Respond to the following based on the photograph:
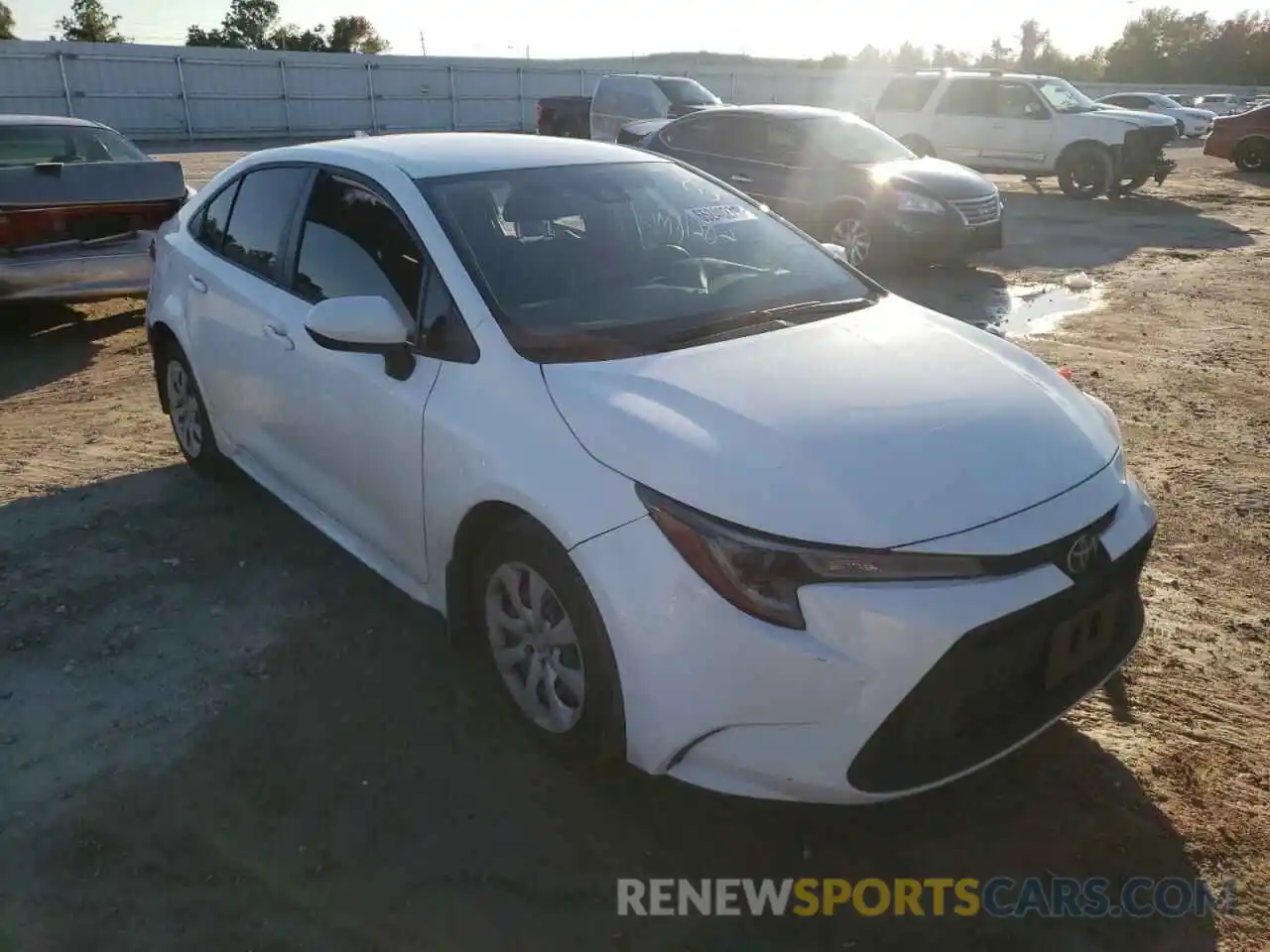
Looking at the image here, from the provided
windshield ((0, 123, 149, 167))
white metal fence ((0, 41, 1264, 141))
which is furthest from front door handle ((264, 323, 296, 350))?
white metal fence ((0, 41, 1264, 141))

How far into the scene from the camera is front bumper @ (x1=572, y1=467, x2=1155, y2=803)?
2.19 meters

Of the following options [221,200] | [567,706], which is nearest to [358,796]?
[567,706]

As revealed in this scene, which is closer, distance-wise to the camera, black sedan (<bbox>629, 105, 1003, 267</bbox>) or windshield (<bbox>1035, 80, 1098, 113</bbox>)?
black sedan (<bbox>629, 105, 1003, 267</bbox>)

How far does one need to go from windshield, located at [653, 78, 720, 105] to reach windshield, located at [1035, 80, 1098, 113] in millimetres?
5324

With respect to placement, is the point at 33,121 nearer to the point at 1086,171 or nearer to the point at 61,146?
the point at 61,146

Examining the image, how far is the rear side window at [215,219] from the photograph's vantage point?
4.41m

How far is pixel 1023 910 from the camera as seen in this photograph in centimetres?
244

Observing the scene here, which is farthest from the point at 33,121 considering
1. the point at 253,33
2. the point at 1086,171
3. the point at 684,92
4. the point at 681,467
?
the point at 253,33

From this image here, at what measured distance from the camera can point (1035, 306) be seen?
883 cm

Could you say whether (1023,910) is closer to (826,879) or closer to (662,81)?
(826,879)

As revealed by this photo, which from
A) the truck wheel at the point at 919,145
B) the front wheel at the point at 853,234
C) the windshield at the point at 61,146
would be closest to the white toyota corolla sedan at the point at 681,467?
the windshield at the point at 61,146

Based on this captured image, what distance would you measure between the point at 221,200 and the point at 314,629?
2114mm

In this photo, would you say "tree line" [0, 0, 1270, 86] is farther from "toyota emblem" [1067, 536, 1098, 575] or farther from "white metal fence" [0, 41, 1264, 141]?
"toyota emblem" [1067, 536, 1098, 575]

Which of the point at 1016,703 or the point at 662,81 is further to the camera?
the point at 662,81
